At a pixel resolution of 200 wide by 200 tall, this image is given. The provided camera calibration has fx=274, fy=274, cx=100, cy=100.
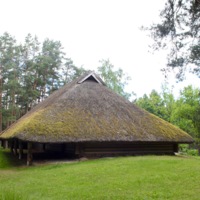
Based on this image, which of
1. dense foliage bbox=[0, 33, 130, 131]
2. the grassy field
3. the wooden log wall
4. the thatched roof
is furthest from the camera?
dense foliage bbox=[0, 33, 130, 131]

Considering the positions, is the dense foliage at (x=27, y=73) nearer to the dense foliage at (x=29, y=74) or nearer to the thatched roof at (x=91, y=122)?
the dense foliage at (x=29, y=74)

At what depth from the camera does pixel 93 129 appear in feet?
56.4

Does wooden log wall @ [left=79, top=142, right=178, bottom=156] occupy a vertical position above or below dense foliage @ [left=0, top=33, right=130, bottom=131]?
below

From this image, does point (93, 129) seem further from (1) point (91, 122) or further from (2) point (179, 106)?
(2) point (179, 106)

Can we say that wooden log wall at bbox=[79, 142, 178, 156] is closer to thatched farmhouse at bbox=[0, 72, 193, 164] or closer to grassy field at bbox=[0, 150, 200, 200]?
thatched farmhouse at bbox=[0, 72, 193, 164]

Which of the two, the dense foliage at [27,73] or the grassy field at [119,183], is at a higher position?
the dense foliage at [27,73]

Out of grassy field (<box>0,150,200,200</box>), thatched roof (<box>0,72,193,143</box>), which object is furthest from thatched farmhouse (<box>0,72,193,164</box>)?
grassy field (<box>0,150,200,200</box>)

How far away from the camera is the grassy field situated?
8.01 m

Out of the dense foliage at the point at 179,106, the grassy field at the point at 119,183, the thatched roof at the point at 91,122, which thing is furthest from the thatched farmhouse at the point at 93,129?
the dense foliage at the point at 179,106

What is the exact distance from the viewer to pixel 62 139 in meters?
15.8

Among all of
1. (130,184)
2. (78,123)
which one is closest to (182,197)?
(130,184)

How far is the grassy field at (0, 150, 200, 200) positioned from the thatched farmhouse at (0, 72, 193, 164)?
13.1 ft

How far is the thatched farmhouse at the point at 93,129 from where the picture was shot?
1605 centimetres

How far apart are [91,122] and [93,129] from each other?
81 centimetres
